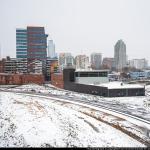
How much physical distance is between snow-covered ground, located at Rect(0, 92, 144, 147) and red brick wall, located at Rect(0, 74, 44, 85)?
66037mm

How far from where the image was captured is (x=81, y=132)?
113 feet

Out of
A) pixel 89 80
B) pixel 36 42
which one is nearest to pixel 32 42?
pixel 36 42

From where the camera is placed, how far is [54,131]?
3331 cm

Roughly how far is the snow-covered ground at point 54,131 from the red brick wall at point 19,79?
66.0 m

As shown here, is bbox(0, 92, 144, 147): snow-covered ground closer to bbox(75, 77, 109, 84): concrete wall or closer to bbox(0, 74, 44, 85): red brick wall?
bbox(75, 77, 109, 84): concrete wall

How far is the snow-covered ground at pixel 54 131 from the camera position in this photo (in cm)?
2964

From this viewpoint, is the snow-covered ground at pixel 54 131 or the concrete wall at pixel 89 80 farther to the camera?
the concrete wall at pixel 89 80

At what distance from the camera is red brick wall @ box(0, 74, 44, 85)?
351 feet

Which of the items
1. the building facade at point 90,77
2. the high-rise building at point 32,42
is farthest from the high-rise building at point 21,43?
the building facade at point 90,77

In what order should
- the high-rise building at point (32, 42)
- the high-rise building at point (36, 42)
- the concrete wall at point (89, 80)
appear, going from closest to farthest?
the concrete wall at point (89, 80) < the high-rise building at point (36, 42) < the high-rise building at point (32, 42)

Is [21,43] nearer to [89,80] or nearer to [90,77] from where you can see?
[90,77]

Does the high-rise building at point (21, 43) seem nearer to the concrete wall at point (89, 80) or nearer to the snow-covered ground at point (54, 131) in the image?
the concrete wall at point (89, 80)

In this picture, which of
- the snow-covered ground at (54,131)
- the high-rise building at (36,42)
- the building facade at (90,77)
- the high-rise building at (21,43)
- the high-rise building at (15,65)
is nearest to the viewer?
the snow-covered ground at (54,131)

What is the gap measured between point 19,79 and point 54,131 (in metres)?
77.8
